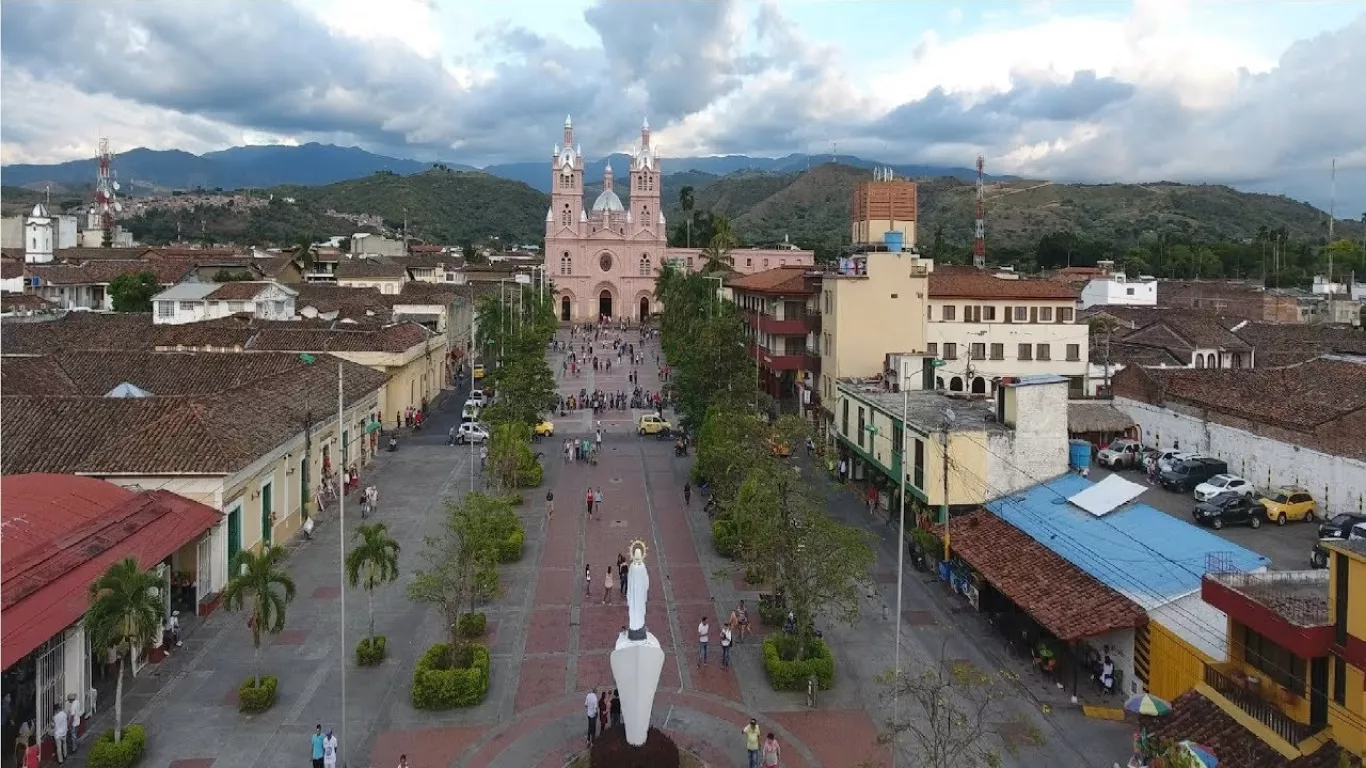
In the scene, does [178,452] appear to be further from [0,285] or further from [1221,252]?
[1221,252]

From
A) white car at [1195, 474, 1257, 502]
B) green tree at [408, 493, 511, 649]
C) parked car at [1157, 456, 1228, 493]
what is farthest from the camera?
parked car at [1157, 456, 1228, 493]

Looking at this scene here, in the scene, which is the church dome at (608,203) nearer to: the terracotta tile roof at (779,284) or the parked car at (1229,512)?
the terracotta tile roof at (779,284)

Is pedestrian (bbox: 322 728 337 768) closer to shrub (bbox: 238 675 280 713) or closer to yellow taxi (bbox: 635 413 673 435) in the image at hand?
shrub (bbox: 238 675 280 713)

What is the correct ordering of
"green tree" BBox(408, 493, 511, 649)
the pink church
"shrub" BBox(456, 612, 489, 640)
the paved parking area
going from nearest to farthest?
1. "green tree" BBox(408, 493, 511, 649)
2. "shrub" BBox(456, 612, 489, 640)
3. the paved parking area
4. the pink church

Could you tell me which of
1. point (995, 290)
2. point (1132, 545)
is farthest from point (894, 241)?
point (1132, 545)

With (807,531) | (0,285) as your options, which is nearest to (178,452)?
(807,531)

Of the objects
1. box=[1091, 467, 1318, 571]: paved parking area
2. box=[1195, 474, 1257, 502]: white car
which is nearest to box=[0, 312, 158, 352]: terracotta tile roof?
box=[1091, 467, 1318, 571]: paved parking area
